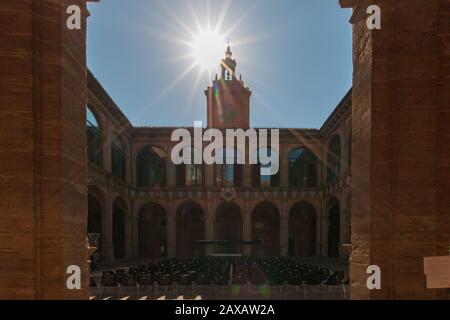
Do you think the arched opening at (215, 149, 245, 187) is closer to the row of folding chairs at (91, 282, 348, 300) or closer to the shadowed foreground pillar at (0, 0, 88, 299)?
the row of folding chairs at (91, 282, 348, 300)

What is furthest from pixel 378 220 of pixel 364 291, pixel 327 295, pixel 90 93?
pixel 90 93

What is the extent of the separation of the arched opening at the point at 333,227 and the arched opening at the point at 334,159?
219 cm

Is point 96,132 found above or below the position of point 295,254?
above

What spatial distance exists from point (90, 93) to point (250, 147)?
15269 millimetres

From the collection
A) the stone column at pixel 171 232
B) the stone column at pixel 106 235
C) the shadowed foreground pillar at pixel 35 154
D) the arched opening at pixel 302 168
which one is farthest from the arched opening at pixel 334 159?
the shadowed foreground pillar at pixel 35 154

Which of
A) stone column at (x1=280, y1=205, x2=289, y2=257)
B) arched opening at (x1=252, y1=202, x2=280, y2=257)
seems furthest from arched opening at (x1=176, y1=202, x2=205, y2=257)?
stone column at (x1=280, y1=205, x2=289, y2=257)

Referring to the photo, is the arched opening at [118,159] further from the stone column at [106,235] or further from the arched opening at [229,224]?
the arched opening at [229,224]

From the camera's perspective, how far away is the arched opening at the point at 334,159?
2712 centimetres

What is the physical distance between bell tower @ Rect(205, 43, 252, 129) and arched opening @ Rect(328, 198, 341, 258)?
479 inches

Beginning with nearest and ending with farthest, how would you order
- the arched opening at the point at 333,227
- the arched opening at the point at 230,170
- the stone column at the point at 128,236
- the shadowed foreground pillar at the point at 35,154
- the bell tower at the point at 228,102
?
the shadowed foreground pillar at the point at 35,154 → the arched opening at the point at 333,227 → the stone column at the point at 128,236 → the arched opening at the point at 230,170 → the bell tower at the point at 228,102

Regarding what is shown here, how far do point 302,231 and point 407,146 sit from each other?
3093 centimetres
